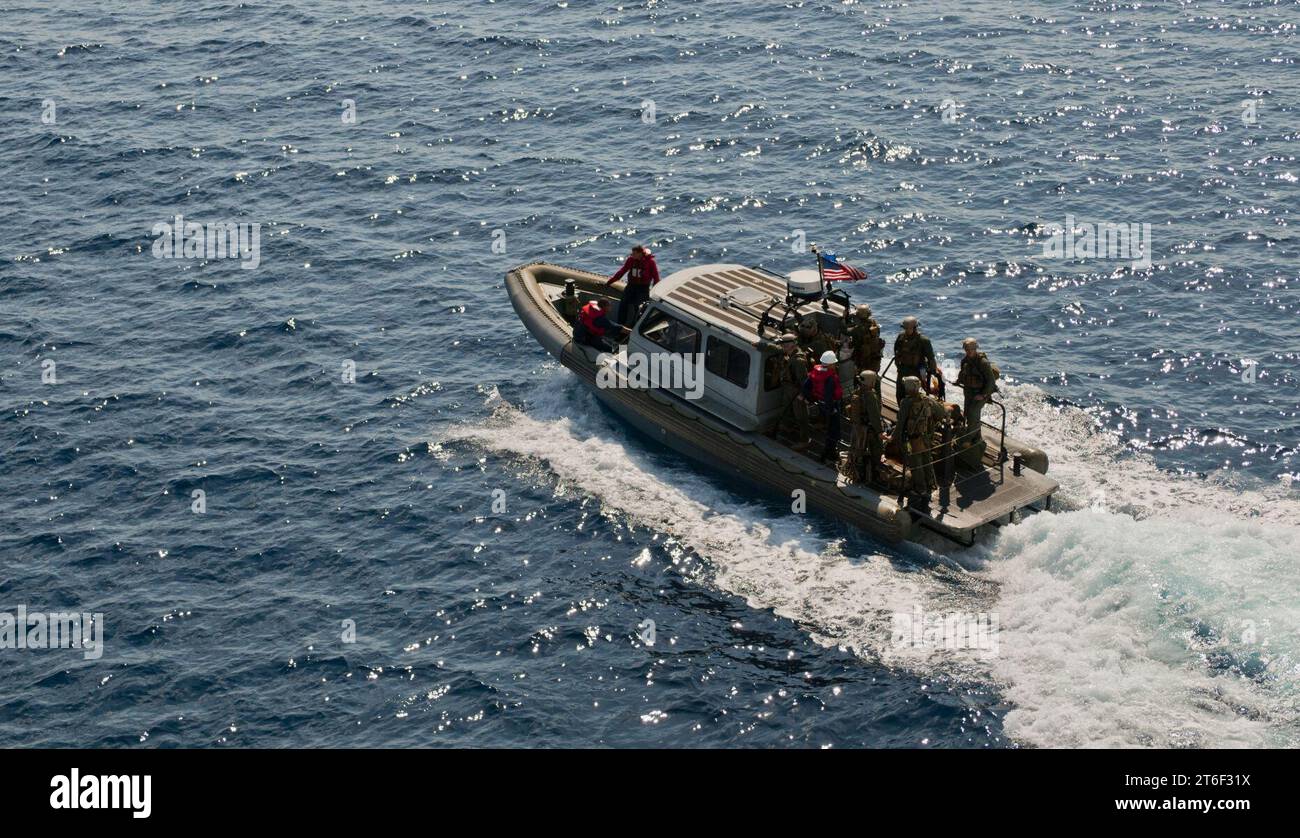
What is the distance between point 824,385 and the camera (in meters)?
31.3

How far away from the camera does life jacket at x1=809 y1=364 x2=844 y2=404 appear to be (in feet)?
102

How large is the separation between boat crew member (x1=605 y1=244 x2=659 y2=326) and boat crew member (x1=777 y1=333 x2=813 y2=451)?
4.82 m

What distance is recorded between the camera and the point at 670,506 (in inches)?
1283

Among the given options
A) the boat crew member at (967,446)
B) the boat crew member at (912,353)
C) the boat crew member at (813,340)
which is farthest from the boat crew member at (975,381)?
the boat crew member at (813,340)

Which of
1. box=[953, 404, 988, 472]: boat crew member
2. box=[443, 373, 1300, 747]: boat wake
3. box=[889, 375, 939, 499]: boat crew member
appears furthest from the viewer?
box=[953, 404, 988, 472]: boat crew member

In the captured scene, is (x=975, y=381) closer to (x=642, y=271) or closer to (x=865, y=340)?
(x=865, y=340)

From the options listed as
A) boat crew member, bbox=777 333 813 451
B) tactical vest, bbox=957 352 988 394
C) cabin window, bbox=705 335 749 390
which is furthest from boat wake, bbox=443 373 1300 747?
tactical vest, bbox=957 352 988 394

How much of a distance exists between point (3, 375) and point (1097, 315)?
89.5ft

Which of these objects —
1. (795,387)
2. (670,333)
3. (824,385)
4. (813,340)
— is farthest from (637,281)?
(824,385)

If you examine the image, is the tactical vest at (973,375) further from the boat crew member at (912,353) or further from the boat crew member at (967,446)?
the boat crew member at (912,353)

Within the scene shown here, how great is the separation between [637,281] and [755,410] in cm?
513

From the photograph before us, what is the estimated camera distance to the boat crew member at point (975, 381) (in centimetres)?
3056

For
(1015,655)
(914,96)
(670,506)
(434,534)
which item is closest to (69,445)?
(434,534)

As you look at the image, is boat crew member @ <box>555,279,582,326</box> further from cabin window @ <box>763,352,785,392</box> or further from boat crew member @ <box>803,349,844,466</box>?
boat crew member @ <box>803,349,844,466</box>
